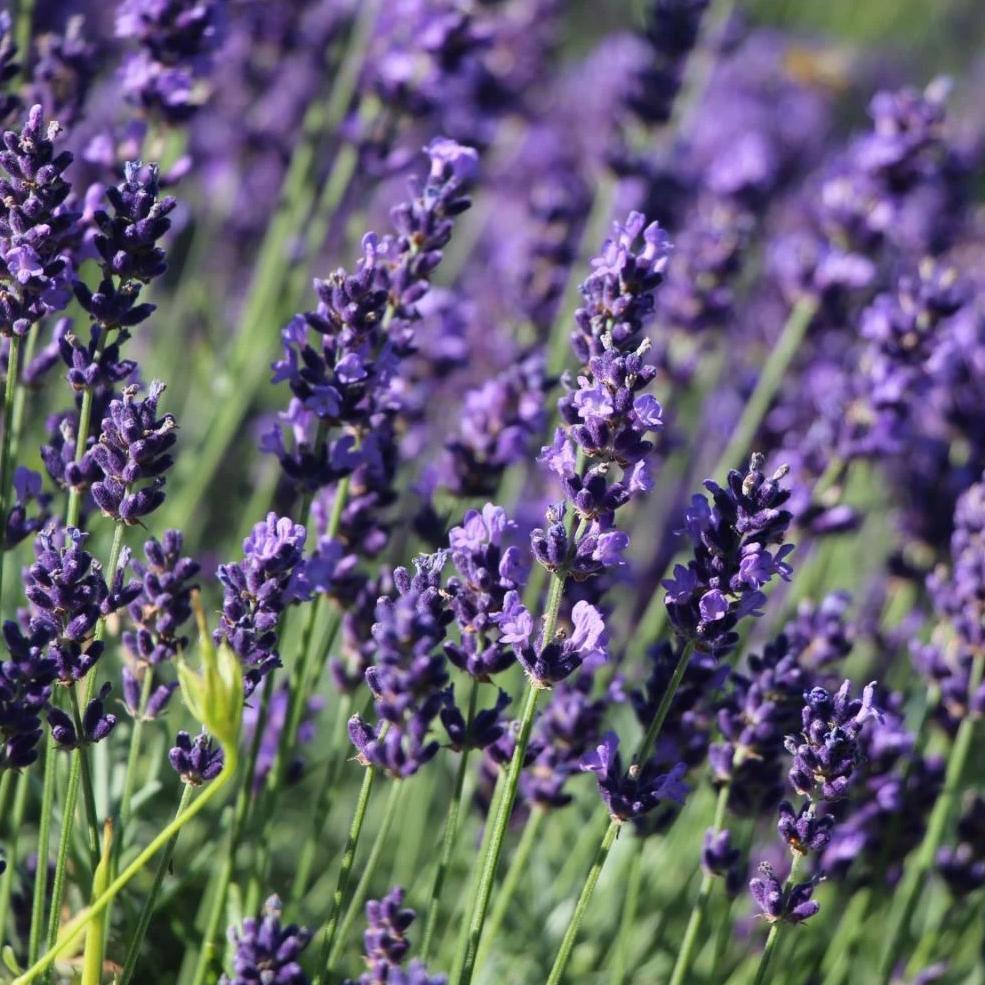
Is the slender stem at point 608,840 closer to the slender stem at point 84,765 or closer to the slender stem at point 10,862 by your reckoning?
the slender stem at point 84,765

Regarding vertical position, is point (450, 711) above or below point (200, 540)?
below

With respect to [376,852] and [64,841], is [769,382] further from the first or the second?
[64,841]

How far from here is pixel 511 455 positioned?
7.66 feet

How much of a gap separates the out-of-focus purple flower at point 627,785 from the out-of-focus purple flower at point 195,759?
496 mm

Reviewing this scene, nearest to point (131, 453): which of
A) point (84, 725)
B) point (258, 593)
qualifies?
point (258, 593)

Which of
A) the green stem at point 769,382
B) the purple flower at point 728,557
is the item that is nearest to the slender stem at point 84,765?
the purple flower at point 728,557

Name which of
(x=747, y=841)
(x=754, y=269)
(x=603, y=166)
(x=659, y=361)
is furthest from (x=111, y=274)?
(x=754, y=269)

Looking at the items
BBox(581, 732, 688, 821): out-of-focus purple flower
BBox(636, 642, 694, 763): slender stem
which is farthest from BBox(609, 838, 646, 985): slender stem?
BBox(636, 642, 694, 763): slender stem

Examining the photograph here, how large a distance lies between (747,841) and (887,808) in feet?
0.81

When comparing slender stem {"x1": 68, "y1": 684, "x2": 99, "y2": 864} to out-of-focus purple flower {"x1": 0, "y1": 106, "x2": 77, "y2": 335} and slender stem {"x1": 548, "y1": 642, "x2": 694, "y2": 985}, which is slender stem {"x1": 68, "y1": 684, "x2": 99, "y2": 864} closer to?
out-of-focus purple flower {"x1": 0, "y1": 106, "x2": 77, "y2": 335}

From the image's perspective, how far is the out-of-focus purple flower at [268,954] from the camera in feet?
5.53

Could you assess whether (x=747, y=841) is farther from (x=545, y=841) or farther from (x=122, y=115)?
(x=122, y=115)

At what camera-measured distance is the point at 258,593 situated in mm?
1674

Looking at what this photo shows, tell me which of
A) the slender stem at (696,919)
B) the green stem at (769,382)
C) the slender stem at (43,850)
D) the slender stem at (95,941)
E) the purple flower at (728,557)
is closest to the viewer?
the slender stem at (95,941)
